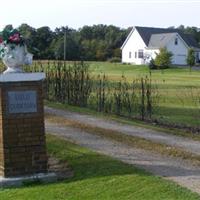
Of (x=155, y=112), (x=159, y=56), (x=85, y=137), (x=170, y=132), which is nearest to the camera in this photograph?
(x=85, y=137)

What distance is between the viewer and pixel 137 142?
12.4 m

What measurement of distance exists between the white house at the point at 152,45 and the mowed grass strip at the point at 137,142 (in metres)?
80.2

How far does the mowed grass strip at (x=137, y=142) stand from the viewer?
11.0 metres

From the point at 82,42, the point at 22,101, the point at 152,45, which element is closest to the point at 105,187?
the point at 22,101

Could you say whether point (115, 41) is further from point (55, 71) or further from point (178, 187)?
point (178, 187)

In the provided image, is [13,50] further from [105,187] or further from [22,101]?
[105,187]

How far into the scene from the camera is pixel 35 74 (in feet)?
30.9

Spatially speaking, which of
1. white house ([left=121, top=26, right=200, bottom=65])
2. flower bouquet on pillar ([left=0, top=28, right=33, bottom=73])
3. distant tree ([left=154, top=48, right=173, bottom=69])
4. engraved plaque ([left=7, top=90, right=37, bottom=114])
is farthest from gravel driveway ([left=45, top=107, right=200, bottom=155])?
white house ([left=121, top=26, right=200, bottom=65])

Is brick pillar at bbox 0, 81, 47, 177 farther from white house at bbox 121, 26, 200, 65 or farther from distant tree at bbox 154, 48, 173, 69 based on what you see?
white house at bbox 121, 26, 200, 65

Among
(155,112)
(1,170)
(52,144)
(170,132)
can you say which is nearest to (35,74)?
(1,170)

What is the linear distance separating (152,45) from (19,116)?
9071 centimetres

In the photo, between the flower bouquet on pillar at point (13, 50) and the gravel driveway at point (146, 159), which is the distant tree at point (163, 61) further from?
the flower bouquet on pillar at point (13, 50)

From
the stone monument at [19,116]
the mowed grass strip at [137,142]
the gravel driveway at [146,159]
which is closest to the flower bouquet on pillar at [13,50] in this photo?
the stone monument at [19,116]

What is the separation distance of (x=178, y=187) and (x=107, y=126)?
6.74m
